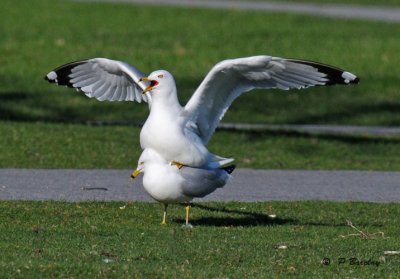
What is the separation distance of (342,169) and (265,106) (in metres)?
4.98

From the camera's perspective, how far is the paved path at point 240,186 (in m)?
11.4

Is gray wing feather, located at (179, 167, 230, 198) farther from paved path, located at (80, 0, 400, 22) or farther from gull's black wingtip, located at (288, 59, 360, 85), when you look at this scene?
paved path, located at (80, 0, 400, 22)

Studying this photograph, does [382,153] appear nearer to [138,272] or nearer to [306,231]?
[306,231]

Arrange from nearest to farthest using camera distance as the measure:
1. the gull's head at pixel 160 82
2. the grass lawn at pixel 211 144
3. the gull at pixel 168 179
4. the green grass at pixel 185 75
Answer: the grass lawn at pixel 211 144, the gull at pixel 168 179, the gull's head at pixel 160 82, the green grass at pixel 185 75

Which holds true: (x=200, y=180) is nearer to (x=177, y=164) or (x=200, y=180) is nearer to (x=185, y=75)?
(x=177, y=164)

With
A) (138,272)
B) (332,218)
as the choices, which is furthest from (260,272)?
(332,218)

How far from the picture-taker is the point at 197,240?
8.94m

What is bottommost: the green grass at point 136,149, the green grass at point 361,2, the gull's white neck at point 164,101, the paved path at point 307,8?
the green grass at point 136,149

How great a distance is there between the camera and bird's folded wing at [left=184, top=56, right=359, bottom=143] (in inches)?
400

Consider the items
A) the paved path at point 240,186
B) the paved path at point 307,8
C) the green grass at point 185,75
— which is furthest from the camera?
the paved path at point 307,8

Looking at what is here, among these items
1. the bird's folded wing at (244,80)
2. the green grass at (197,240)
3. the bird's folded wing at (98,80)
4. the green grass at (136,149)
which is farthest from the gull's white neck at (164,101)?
the green grass at (136,149)

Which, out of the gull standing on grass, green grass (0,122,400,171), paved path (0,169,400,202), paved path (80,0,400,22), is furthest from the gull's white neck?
paved path (80,0,400,22)

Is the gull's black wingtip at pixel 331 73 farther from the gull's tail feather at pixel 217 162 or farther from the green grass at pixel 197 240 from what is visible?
the green grass at pixel 197 240

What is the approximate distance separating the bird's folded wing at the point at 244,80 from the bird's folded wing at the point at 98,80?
90cm
